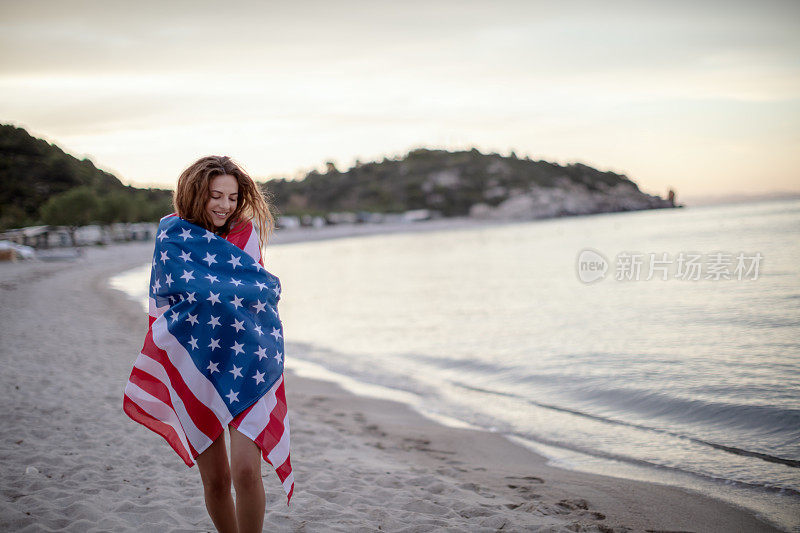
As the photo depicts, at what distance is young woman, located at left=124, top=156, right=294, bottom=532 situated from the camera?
246cm

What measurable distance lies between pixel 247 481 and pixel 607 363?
834 centimetres

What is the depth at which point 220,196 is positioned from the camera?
8.42 ft

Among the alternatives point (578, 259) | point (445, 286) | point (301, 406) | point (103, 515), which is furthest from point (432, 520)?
point (578, 259)

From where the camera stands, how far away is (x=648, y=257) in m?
33.0

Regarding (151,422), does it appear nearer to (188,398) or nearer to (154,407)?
(154,407)

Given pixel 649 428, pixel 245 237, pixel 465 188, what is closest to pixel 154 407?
pixel 245 237

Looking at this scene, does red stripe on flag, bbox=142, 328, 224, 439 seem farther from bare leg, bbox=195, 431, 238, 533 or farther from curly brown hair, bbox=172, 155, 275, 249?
curly brown hair, bbox=172, 155, 275, 249

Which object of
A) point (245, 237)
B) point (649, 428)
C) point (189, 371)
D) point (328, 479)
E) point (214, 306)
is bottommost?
point (649, 428)

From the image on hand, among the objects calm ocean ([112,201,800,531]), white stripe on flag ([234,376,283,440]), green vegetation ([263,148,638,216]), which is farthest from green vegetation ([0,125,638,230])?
white stripe on flag ([234,376,283,440])

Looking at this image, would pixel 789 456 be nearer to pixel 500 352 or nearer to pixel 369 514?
pixel 369 514

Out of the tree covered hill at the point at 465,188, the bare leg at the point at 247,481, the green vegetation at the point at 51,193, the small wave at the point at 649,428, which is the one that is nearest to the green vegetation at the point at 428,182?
the tree covered hill at the point at 465,188

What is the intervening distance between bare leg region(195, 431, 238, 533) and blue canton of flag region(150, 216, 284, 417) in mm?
262

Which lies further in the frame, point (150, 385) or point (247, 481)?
point (150, 385)

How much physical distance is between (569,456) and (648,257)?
3040cm
